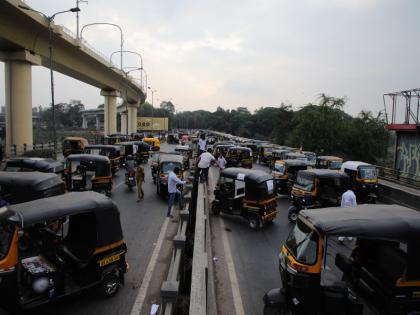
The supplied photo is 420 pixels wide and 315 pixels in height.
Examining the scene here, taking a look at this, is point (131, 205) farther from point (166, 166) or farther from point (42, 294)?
point (42, 294)

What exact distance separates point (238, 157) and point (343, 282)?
2188cm

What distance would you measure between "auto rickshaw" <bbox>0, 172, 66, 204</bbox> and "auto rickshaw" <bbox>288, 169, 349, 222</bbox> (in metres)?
8.64

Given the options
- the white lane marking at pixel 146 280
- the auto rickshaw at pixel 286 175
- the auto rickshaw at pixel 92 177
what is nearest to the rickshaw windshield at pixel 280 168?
the auto rickshaw at pixel 286 175

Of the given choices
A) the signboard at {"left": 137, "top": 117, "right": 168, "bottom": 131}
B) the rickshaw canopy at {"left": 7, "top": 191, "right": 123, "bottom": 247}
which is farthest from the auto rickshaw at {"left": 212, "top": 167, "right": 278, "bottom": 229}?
the signboard at {"left": 137, "top": 117, "right": 168, "bottom": 131}

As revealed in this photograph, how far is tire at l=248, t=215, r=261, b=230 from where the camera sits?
12.5 meters

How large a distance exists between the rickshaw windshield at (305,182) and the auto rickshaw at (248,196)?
1943 mm

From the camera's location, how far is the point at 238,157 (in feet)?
92.1

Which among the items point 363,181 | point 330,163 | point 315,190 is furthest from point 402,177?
point 315,190

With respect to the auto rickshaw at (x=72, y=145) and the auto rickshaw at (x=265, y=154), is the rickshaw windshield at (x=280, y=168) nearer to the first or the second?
the auto rickshaw at (x=265, y=154)

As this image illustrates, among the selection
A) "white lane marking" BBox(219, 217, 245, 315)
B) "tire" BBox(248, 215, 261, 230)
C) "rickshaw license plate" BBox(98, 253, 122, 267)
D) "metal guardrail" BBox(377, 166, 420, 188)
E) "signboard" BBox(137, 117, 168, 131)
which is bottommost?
"white lane marking" BBox(219, 217, 245, 315)

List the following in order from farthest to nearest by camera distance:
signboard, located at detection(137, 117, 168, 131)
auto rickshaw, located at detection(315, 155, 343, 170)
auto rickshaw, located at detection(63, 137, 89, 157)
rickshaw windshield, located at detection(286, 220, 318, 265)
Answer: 1. signboard, located at detection(137, 117, 168, 131)
2. auto rickshaw, located at detection(63, 137, 89, 157)
3. auto rickshaw, located at detection(315, 155, 343, 170)
4. rickshaw windshield, located at detection(286, 220, 318, 265)

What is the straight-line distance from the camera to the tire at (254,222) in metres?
12.5

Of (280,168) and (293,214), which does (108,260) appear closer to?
(293,214)

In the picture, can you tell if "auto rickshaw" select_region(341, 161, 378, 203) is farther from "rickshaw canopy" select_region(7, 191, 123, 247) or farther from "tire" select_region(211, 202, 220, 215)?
"rickshaw canopy" select_region(7, 191, 123, 247)
